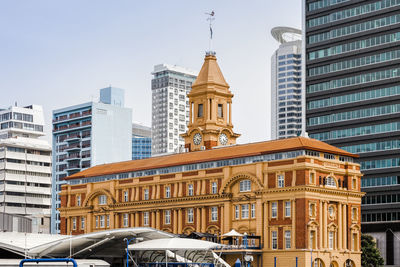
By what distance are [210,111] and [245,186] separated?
95.7ft

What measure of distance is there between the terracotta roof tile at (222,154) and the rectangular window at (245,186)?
4.04 meters

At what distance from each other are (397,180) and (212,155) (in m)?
39.4

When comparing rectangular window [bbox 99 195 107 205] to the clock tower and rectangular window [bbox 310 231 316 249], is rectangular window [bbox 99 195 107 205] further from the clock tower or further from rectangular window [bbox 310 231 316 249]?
rectangular window [bbox 310 231 316 249]

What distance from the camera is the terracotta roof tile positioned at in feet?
397

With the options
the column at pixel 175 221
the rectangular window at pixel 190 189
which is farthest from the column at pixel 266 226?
the column at pixel 175 221

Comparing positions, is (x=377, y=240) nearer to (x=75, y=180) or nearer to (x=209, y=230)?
(x=209, y=230)

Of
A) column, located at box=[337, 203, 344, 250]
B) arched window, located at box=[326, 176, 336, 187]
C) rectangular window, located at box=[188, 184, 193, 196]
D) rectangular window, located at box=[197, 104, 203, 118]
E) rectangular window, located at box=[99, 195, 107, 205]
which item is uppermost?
rectangular window, located at box=[197, 104, 203, 118]

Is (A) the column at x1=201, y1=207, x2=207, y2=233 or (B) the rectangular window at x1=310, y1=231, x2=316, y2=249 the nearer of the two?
(B) the rectangular window at x1=310, y1=231, x2=316, y2=249

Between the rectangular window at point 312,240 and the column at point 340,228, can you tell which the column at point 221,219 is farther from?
the column at point 340,228

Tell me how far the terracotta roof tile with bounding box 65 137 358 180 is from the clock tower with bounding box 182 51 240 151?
953 cm

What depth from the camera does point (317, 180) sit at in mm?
118125

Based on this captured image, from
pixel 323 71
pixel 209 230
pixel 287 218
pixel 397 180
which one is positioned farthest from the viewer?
pixel 323 71

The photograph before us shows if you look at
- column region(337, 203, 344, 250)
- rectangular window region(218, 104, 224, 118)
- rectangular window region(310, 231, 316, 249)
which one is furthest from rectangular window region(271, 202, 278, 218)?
rectangular window region(218, 104, 224, 118)

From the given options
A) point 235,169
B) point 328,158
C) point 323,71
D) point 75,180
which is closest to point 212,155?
point 235,169
